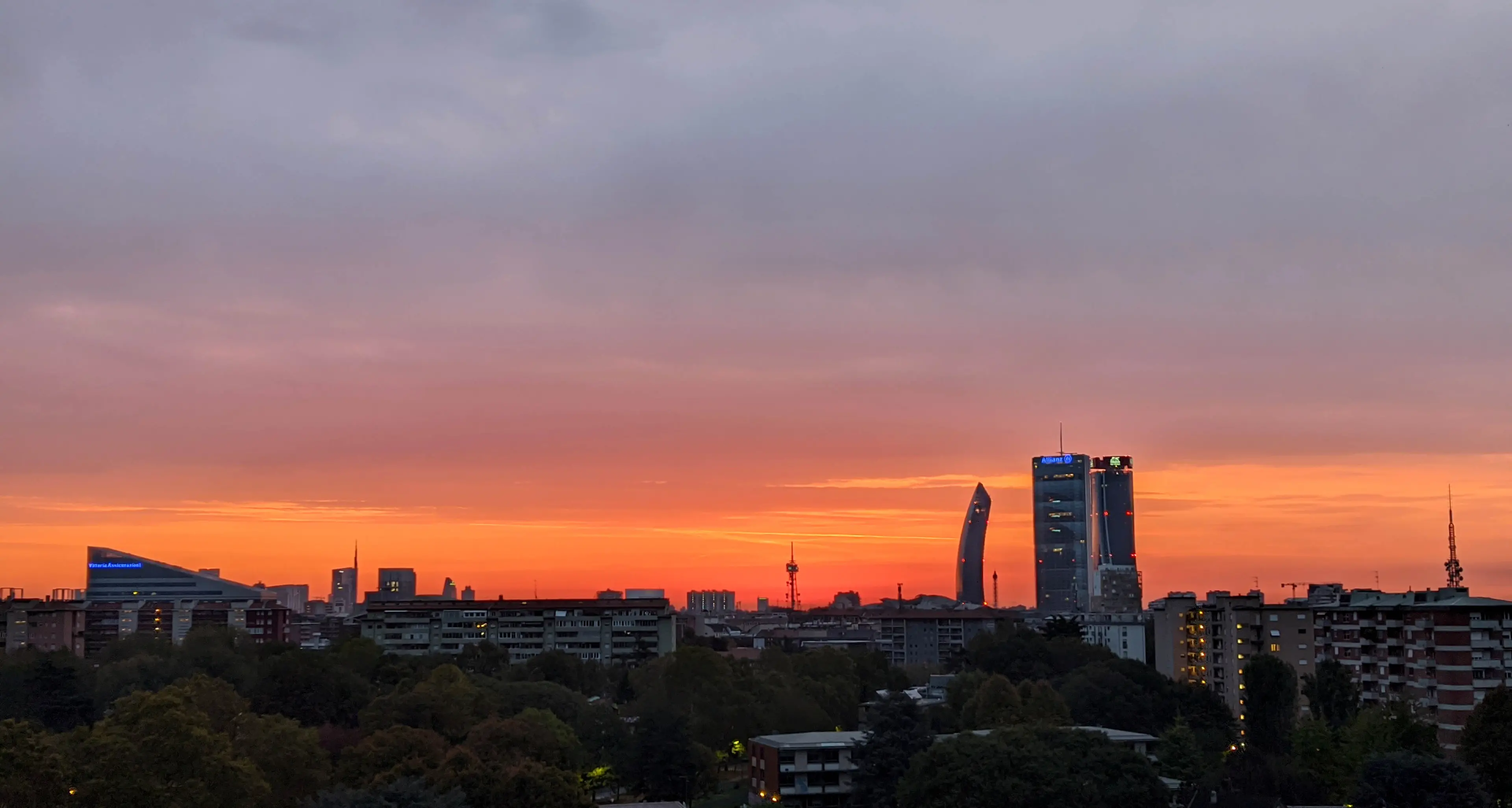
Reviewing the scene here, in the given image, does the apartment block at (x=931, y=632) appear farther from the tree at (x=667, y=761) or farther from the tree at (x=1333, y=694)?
the tree at (x=667, y=761)

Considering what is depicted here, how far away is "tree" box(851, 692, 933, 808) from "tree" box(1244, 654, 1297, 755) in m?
20.3

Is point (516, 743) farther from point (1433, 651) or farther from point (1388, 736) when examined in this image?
point (1433, 651)

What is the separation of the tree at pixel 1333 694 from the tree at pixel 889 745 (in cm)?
1917

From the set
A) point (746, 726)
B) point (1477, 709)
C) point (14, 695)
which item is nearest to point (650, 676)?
point (746, 726)

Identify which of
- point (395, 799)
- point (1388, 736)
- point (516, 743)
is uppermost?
point (395, 799)

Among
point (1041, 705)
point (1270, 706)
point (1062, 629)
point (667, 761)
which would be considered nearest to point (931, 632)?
point (1062, 629)

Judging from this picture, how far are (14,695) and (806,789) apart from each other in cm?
3902

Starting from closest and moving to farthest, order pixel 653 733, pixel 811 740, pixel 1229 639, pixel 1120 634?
pixel 653 733
pixel 811 740
pixel 1229 639
pixel 1120 634

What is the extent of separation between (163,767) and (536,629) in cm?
8127

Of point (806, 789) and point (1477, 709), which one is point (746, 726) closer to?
point (806, 789)

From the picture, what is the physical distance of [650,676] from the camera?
81.8 metres

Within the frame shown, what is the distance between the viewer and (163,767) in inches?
1447

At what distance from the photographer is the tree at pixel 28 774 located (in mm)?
32688

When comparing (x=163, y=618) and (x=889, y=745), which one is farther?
(x=163, y=618)
